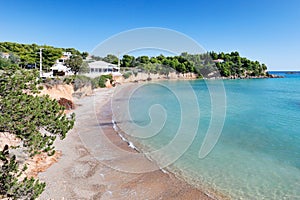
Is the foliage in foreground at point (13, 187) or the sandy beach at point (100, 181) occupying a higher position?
the foliage in foreground at point (13, 187)

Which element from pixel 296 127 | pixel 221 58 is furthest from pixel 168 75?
pixel 296 127

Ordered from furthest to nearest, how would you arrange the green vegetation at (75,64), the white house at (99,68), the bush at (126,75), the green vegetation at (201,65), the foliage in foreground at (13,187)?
the green vegetation at (201,65) → the bush at (126,75) → the white house at (99,68) → the green vegetation at (75,64) → the foliage in foreground at (13,187)

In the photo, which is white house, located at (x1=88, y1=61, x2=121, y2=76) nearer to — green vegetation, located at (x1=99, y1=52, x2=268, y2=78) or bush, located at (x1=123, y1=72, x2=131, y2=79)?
bush, located at (x1=123, y1=72, x2=131, y2=79)

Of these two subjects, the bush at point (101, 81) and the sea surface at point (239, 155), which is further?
the bush at point (101, 81)

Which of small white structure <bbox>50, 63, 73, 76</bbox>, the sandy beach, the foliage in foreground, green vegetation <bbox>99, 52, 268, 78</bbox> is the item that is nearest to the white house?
small white structure <bbox>50, 63, 73, 76</bbox>

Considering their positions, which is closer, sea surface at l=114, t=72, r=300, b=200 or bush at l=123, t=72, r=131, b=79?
sea surface at l=114, t=72, r=300, b=200

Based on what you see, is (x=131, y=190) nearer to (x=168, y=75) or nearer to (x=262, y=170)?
(x=262, y=170)

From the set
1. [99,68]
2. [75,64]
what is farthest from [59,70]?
[99,68]

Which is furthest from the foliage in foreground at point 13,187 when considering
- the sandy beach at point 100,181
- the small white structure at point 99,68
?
the small white structure at point 99,68

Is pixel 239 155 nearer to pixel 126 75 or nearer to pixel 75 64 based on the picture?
pixel 75 64

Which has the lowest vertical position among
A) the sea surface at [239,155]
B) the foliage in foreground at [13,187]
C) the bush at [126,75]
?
the sea surface at [239,155]

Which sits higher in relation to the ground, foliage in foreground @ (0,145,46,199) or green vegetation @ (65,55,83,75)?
green vegetation @ (65,55,83,75)

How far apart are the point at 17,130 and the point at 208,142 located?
11.3 meters

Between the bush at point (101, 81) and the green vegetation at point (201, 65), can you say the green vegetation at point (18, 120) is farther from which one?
the green vegetation at point (201, 65)
